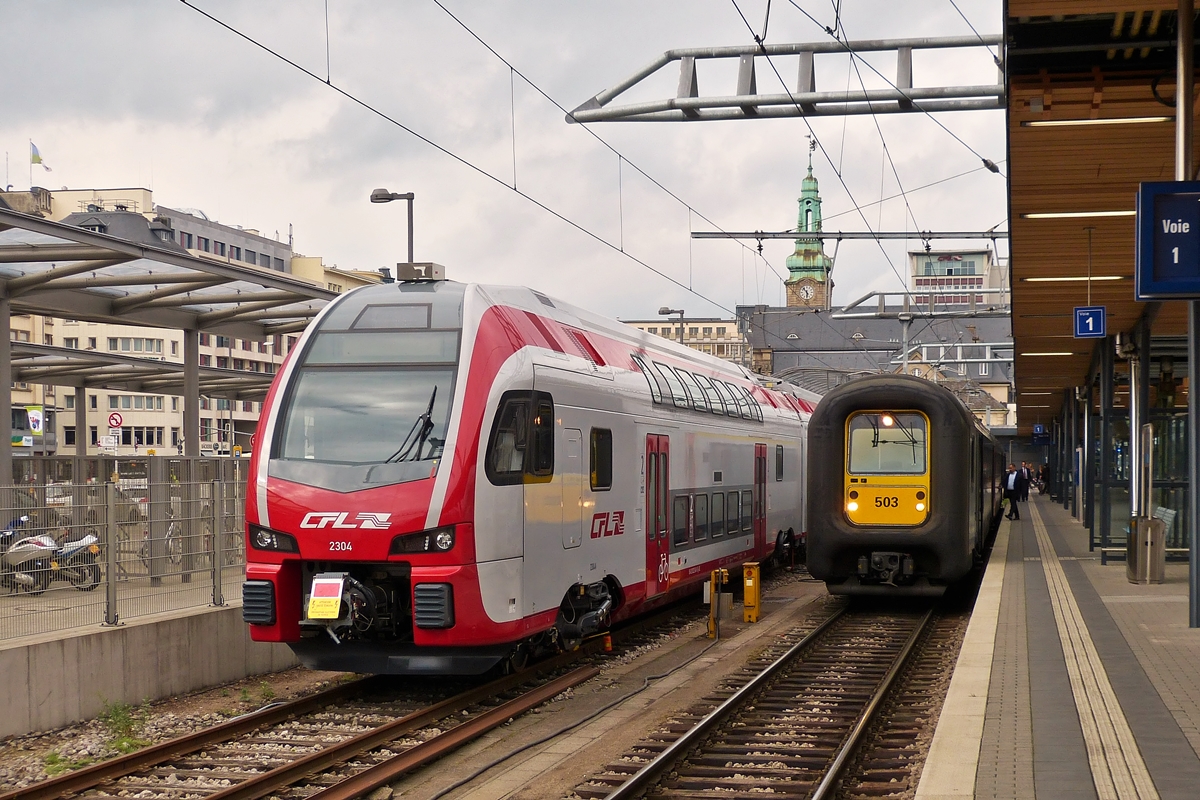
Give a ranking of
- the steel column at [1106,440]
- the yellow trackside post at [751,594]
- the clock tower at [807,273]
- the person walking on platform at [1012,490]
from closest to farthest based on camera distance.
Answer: the yellow trackside post at [751,594] < the steel column at [1106,440] < the person walking on platform at [1012,490] < the clock tower at [807,273]

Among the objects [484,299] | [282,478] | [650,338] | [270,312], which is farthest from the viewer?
[270,312]

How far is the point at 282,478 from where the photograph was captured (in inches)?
411

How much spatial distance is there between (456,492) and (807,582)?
14441 millimetres

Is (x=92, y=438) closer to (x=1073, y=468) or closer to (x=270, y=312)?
(x=1073, y=468)

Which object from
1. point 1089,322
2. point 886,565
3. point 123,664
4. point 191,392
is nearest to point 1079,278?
point 1089,322

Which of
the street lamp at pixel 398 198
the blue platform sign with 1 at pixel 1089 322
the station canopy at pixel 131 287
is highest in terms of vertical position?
the street lamp at pixel 398 198

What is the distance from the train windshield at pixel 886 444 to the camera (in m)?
17.3

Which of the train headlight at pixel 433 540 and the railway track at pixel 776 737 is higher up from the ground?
the train headlight at pixel 433 540

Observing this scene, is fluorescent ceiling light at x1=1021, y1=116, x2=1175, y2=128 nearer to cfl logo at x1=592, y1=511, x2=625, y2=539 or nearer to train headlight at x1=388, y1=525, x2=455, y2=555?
cfl logo at x1=592, y1=511, x2=625, y2=539

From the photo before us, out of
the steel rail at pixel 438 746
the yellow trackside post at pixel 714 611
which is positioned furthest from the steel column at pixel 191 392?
the steel rail at pixel 438 746

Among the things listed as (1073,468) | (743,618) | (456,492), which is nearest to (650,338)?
(743,618)

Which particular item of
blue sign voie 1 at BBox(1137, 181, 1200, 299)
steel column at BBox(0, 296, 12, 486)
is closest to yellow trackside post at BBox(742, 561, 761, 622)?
blue sign voie 1 at BBox(1137, 181, 1200, 299)

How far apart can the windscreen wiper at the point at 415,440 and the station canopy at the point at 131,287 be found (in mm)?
5219

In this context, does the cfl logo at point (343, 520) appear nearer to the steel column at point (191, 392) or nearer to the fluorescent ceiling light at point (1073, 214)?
the fluorescent ceiling light at point (1073, 214)
